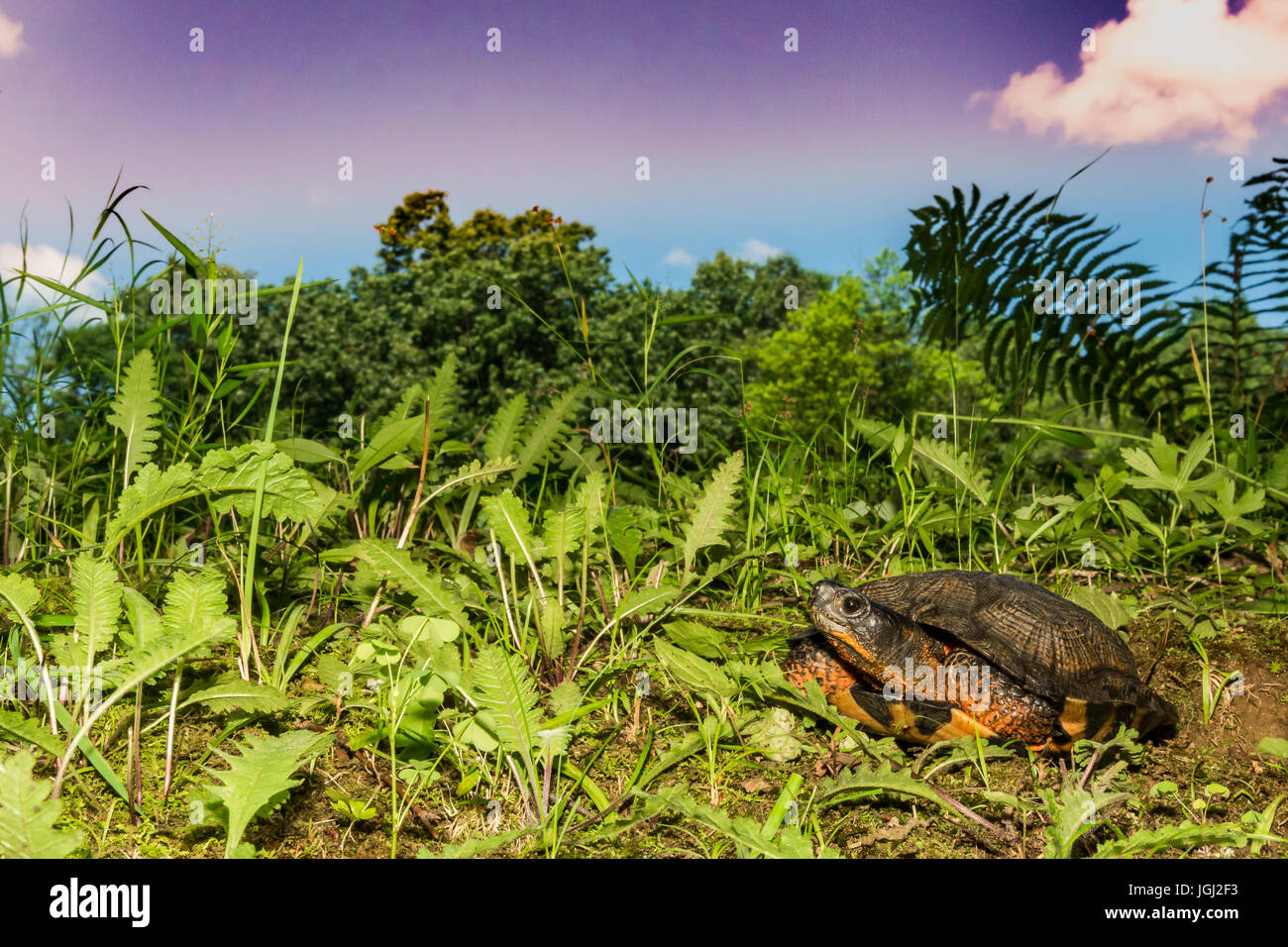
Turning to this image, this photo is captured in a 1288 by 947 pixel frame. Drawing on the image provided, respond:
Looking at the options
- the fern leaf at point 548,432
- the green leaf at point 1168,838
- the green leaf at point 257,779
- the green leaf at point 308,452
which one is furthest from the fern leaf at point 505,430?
the green leaf at point 1168,838

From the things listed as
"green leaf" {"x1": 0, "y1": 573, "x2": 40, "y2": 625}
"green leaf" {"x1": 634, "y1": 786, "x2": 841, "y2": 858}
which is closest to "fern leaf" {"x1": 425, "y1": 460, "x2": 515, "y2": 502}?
"green leaf" {"x1": 0, "y1": 573, "x2": 40, "y2": 625}

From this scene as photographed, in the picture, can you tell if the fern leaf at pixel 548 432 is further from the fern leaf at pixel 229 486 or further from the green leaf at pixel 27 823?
the green leaf at pixel 27 823

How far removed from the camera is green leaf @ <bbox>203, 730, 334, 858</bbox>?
1.72m

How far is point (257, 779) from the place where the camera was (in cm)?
176

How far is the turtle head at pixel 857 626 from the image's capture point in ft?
7.95

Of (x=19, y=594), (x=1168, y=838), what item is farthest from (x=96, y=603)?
(x=1168, y=838)

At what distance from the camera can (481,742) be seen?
2121 millimetres

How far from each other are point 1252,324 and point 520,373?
47.2 feet

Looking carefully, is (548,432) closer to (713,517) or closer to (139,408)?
(713,517)

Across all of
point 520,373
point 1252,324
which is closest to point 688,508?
point 1252,324

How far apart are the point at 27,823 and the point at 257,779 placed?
1.25ft

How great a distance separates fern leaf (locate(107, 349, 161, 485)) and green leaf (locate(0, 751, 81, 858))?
5.65 ft

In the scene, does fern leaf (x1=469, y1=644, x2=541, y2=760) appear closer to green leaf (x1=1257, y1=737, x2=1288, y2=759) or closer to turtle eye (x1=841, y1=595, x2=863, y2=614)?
turtle eye (x1=841, y1=595, x2=863, y2=614)
